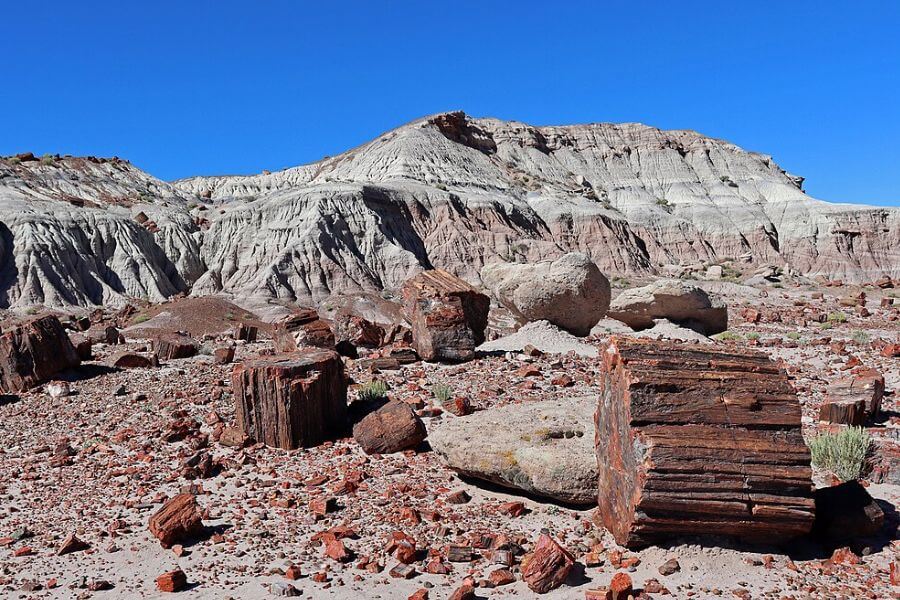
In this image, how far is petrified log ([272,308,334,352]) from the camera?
12992 mm

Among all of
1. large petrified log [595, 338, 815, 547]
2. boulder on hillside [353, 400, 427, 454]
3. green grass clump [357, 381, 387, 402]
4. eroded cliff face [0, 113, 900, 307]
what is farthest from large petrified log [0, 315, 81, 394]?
eroded cliff face [0, 113, 900, 307]

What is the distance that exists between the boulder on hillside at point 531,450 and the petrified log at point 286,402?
1952 millimetres

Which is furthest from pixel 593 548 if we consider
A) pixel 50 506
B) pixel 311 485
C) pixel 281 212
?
pixel 281 212

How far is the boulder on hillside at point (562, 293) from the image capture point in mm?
16031

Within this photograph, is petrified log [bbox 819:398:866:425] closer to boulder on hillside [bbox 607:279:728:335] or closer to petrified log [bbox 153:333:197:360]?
boulder on hillside [bbox 607:279:728:335]

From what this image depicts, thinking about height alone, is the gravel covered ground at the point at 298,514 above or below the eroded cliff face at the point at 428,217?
below

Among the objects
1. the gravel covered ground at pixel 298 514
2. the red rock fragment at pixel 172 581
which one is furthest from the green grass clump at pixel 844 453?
the red rock fragment at pixel 172 581

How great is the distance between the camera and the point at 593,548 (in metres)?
5.63

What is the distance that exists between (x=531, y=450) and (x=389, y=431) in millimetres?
2177

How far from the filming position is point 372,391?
10.1 metres

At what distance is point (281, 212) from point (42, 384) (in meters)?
31.4

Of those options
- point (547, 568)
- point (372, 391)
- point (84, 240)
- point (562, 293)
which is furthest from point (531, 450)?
point (84, 240)

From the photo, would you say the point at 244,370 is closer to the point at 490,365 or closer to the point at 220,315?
the point at 490,365

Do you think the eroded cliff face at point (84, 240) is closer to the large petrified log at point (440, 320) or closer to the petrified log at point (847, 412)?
the large petrified log at point (440, 320)
